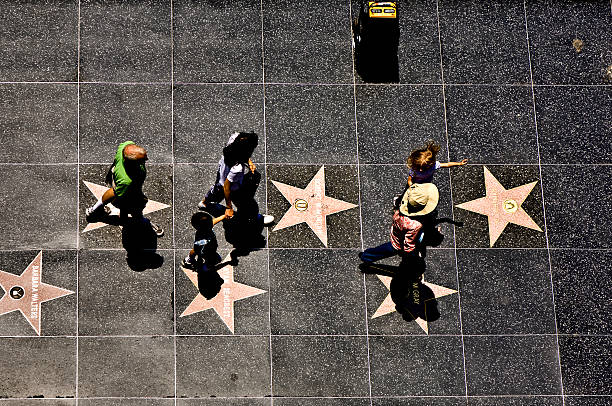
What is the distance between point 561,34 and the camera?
9.30 metres

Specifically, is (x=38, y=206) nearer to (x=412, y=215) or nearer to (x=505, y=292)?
(x=412, y=215)

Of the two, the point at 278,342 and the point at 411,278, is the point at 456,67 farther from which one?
the point at 278,342

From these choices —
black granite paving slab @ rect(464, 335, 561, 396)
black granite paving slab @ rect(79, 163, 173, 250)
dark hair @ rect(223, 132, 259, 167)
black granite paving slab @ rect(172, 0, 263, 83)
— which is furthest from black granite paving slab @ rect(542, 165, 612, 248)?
black granite paving slab @ rect(79, 163, 173, 250)

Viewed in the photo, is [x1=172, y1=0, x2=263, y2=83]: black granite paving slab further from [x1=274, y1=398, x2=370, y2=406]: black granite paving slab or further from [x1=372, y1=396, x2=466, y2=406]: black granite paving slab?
[x1=372, y1=396, x2=466, y2=406]: black granite paving slab

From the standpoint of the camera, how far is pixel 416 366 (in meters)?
8.39

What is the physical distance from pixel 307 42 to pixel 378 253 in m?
3.51

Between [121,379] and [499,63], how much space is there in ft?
24.6

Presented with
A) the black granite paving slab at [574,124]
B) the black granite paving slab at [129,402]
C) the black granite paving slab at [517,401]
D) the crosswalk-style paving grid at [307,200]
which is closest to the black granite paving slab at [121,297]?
the crosswalk-style paving grid at [307,200]

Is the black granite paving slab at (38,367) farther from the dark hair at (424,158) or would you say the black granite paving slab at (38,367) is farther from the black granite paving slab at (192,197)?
the dark hair at (424,158)

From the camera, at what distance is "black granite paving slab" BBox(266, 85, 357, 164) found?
29.0 ft

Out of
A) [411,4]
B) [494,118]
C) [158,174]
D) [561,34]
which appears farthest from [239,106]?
[561,34]

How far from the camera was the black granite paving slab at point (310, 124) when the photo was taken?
8844 millimetres

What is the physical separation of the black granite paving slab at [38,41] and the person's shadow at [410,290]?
18.3 feet

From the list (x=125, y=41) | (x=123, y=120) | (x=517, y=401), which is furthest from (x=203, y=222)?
(x=517, y=401)
